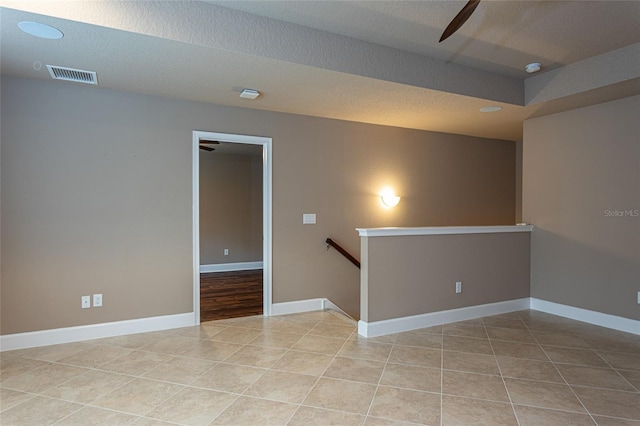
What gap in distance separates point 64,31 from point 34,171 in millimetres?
1501

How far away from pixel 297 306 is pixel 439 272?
1.68 metres

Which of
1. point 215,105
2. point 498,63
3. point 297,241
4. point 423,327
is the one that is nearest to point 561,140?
point 498,63

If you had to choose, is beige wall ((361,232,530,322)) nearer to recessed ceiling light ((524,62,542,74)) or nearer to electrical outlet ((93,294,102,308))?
recessed ceiling light ((524,62,542,74))

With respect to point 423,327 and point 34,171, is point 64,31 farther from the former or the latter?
point 423,327

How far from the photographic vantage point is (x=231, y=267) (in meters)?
7.46

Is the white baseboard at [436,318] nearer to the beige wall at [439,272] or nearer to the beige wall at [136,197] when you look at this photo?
the beige wall at [439,272]

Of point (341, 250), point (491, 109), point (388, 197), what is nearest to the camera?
point (491, 109)

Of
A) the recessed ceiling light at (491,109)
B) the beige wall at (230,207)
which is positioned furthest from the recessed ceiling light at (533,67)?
the beige wall at (230,207)

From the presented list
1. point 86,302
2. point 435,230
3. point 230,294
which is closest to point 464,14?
point 435,230

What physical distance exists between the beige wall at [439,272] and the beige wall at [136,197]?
1114 millimetres

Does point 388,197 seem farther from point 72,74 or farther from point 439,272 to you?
point 72,74

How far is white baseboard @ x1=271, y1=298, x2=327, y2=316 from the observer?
426 centimetres

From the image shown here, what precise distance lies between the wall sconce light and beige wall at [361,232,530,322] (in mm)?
1176

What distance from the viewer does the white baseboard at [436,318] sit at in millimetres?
3551
